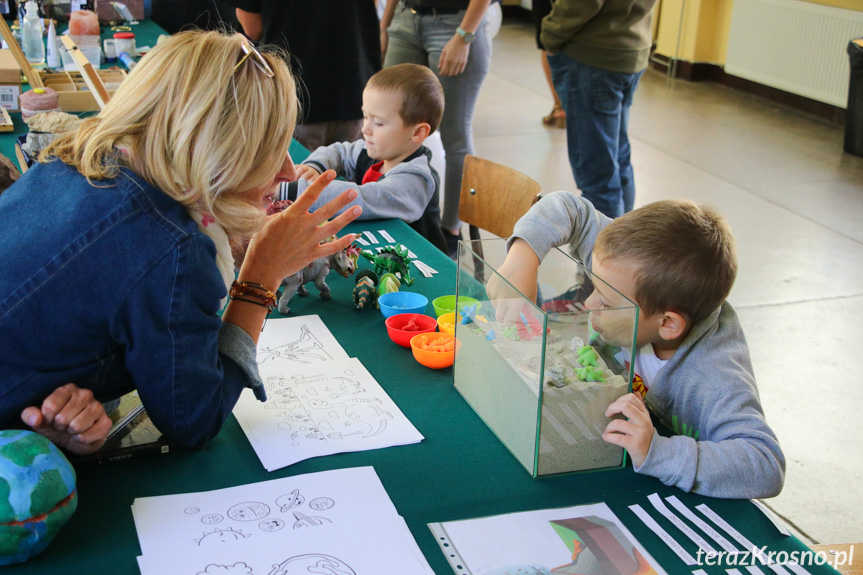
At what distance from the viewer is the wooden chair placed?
2383mm

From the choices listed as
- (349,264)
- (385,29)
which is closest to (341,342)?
(349,264)

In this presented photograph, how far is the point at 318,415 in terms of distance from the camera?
4.18ft

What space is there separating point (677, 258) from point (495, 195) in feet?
4.25

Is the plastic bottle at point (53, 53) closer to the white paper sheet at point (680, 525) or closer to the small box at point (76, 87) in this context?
the small box at point (76, 87)

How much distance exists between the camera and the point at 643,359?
1374 millimetres

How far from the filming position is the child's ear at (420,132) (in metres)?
2.37

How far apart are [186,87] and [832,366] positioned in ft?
9.03

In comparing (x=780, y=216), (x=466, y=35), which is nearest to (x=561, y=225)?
(x=466, y=35)

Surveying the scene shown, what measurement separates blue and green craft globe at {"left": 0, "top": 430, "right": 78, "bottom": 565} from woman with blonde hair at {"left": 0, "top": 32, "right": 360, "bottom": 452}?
75mm

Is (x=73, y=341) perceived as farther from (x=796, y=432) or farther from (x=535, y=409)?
Result: (x=796, y=432)

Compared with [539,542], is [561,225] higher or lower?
higher

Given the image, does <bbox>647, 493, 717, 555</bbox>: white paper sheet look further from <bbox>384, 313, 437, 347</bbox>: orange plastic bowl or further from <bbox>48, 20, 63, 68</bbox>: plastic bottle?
<bbox>48, 20, 63, 68</bbox>: plastic bottle

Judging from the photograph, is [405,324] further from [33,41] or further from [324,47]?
[33,41]

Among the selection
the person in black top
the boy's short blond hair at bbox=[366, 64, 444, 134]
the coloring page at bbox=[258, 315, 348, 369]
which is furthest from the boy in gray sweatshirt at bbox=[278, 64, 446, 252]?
the person in black top
